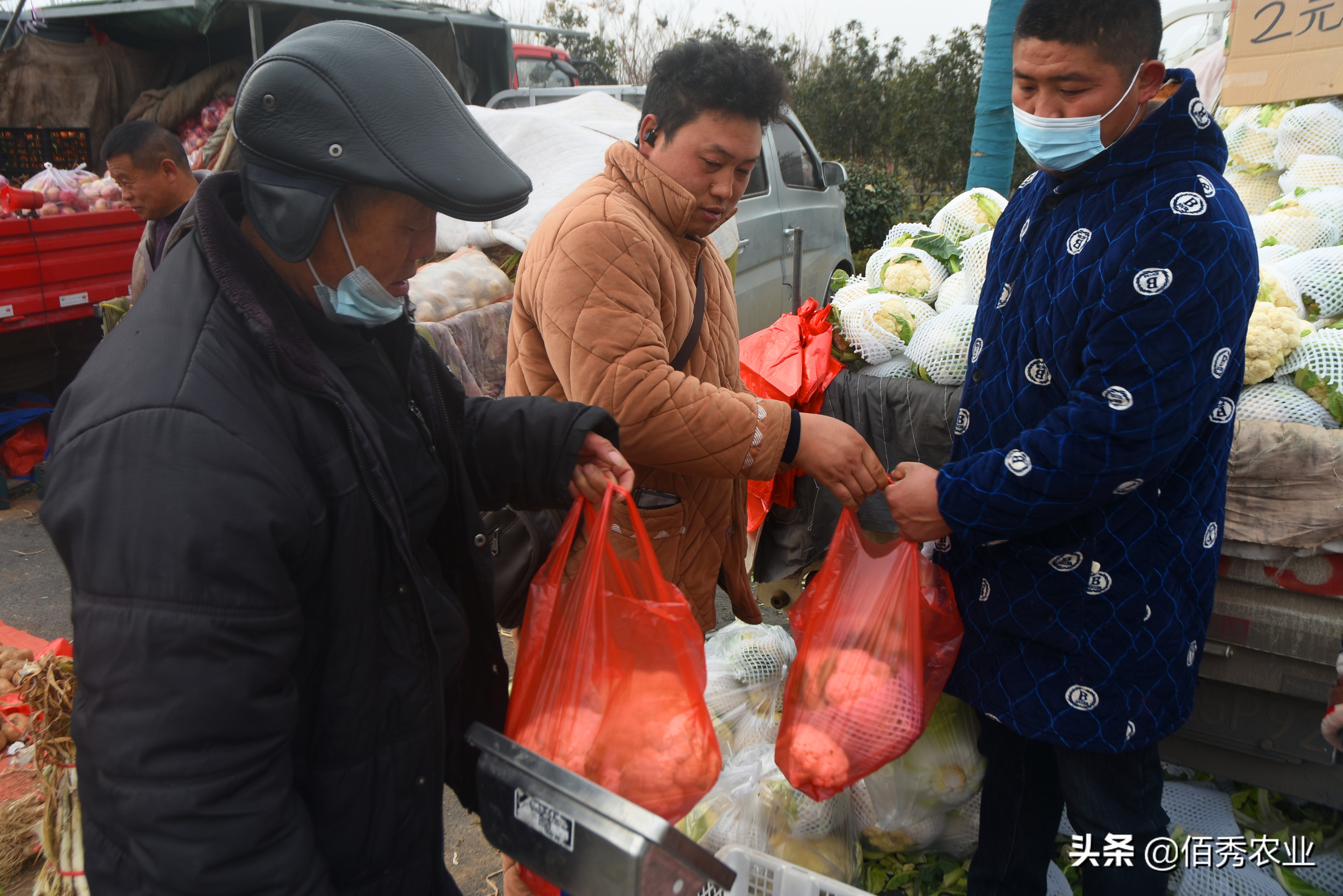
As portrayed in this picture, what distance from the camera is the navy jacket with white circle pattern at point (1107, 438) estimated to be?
1.42 metres

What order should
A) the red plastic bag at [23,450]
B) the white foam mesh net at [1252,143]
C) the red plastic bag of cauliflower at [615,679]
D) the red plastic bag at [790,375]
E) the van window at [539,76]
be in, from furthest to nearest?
the van window at [539,76] → the red plastic bag at [23,450] → the white foam mesh net at [1252,143] → the red plastic bag at [790,375] → the red plastic bag of cauliflower at [615,679]

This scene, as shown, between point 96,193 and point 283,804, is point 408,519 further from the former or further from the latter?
point 96,193

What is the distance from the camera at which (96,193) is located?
226 inches

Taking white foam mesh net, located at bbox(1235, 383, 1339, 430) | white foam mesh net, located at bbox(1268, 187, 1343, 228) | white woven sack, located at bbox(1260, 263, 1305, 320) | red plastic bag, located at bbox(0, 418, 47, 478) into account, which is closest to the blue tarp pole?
white foam mesh net, located at bbox(1268, 187, 1343, 228)

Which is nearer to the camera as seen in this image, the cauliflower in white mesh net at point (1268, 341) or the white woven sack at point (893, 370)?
the cauliflower in white mesh net at point (1268, 341)

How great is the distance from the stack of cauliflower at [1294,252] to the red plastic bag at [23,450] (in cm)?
623

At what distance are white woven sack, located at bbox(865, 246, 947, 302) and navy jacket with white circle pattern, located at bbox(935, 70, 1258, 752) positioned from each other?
46.2 inches

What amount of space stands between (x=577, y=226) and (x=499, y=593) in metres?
0.81

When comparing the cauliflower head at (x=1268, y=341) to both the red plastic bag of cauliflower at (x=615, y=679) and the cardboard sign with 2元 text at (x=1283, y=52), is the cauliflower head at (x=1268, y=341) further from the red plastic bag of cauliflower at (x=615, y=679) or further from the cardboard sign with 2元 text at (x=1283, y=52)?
the cardboard sign with 2元 text at (x=1283, y=52)

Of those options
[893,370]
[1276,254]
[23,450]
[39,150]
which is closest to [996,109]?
[1276,254]

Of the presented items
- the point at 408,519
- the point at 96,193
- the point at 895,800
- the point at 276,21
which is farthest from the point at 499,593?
the point at 276,21

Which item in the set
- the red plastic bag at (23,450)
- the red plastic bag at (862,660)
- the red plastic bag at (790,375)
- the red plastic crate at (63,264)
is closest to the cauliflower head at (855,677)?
the red plastic bag at (862,660)

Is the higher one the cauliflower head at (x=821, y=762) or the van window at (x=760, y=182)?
the van window at (x=760, y=182)

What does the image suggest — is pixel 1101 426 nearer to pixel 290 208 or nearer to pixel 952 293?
pixel 290 208
